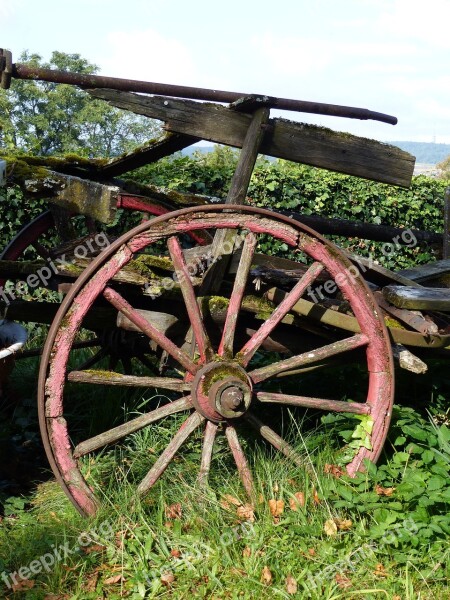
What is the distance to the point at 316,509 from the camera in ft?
10.2

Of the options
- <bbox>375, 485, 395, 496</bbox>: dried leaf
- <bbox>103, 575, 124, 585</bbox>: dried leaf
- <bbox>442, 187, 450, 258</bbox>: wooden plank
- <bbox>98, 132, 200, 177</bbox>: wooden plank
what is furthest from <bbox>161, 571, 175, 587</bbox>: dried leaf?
<bbox>442, 187, 450, 258</bbox>: wooden plank

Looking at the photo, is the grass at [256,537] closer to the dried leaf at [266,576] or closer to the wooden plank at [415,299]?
the dried leaf at [266,576]

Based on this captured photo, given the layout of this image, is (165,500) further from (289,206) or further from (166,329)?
(289,206)

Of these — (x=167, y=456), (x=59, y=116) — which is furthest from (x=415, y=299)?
(x=59, y=116)

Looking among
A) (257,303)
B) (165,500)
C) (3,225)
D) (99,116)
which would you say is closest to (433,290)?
(257,303)

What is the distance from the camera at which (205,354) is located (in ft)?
Answer: 10.1

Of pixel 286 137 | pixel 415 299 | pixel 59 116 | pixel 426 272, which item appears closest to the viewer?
pixel 415 299

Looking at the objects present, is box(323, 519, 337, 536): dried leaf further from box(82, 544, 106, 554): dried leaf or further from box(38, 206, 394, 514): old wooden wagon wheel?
box(82, 544, 106, 554): dried leaf

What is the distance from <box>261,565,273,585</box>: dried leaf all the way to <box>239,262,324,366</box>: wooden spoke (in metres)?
0.84

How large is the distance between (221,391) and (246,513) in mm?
536

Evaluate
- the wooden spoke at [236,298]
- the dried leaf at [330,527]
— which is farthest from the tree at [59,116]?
the dried leaf at [330,527]

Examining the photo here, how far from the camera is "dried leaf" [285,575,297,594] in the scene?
2.73 meters

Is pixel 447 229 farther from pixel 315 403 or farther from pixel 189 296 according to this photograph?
pixel 189 296

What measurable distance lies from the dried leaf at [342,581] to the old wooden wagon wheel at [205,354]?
52cm
